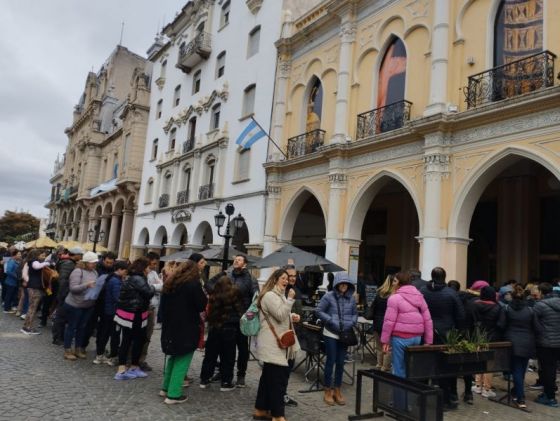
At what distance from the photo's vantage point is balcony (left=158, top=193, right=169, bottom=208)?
27.9 m

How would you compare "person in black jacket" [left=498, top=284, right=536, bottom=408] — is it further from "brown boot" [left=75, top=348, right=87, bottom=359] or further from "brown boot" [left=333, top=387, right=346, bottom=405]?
"brown boot" [left=75, top=348, right=87, bottom=359]

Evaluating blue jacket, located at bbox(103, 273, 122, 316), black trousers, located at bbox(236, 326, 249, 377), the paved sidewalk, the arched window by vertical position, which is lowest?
the paved sidewalk

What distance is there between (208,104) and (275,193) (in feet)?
27.5

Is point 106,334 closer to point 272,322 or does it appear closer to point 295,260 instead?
point 272,322

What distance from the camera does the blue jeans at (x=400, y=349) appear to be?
6160 mm

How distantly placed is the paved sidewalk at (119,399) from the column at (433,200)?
14.4 ft

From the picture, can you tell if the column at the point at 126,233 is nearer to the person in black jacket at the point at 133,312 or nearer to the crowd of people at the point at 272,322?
the crowd of people at the point at 272,322

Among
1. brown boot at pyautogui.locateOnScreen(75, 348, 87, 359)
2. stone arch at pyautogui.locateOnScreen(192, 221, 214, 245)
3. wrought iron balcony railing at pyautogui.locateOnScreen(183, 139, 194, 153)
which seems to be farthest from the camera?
wrought iron balcony railing at pyautogui.locateOnScreen(183, 139, 194, 153)

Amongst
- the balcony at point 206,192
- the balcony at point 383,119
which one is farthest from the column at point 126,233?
the balcony at point 383,119

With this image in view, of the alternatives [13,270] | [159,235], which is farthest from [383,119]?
[159,235]

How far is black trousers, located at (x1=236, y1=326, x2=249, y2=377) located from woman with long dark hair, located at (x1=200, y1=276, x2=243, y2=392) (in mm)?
292

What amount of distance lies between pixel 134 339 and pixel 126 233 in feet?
91.5

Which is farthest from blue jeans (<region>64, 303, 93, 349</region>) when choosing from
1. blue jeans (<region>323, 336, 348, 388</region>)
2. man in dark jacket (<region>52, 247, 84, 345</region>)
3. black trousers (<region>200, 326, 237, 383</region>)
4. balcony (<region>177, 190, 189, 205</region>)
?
balcony (<region>177, 190, 189, 205</region>)

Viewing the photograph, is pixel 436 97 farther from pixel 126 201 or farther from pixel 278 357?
pixel 126 201
